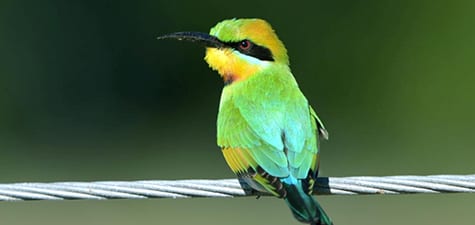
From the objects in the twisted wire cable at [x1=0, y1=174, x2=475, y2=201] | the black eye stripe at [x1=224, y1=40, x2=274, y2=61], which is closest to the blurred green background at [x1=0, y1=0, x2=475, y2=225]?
the black eye stripe at [x1=224, y1=40, x2=274, y2=61]

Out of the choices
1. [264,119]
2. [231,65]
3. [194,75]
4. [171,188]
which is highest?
[194,75]

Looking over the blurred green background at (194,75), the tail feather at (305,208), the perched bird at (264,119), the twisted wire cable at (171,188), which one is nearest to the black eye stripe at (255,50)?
the perched bird at (264,119)

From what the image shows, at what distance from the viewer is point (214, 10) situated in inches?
463

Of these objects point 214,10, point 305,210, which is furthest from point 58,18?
point 305,210

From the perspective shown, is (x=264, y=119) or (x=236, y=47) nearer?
(x=264, y=119)

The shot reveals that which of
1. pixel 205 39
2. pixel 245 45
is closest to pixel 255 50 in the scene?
pixel 245 45

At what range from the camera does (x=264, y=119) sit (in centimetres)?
383

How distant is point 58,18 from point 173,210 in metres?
4.33

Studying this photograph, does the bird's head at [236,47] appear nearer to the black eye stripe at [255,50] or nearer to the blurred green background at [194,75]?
the black eye stripe at [255,50]

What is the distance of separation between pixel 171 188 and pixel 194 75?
8.99 m

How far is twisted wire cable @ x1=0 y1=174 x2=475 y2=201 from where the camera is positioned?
3.09 metres

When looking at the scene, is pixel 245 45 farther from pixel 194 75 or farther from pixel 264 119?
pixel 194 75

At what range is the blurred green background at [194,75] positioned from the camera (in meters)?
10.9

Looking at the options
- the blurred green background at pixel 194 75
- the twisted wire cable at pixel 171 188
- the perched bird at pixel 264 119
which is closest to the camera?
the twisted wire cable at pixel 171 188
